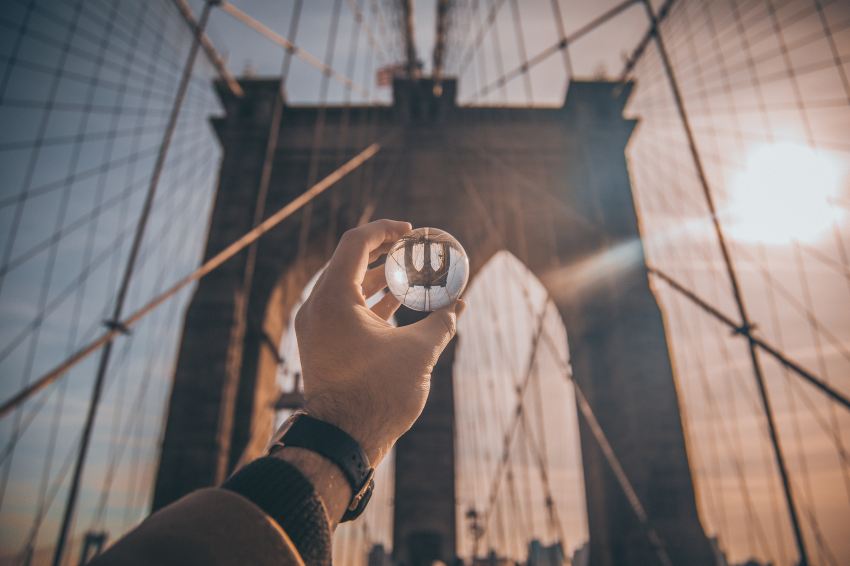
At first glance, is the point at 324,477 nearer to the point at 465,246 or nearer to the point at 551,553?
the point at 465,246

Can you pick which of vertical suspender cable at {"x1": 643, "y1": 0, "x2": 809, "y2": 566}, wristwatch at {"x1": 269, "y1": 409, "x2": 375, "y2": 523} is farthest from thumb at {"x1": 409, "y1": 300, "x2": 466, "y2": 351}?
vertical suspender cable at {"x1": 643, "y1": 0, "x2": 809, "y2": 566}

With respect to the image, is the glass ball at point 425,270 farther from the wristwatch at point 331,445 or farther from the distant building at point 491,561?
the distant building at point 491,561

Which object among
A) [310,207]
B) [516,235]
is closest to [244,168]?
[310,207]

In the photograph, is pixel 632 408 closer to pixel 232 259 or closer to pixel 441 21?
pixel 232 259

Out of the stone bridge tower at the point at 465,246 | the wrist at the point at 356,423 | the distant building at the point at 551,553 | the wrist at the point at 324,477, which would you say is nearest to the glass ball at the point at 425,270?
A: the wrist at the point at 356,423

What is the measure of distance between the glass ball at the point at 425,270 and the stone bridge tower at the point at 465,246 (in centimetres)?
628

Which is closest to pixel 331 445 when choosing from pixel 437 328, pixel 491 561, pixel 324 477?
pixel 324 477

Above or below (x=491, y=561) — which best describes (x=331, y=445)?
above

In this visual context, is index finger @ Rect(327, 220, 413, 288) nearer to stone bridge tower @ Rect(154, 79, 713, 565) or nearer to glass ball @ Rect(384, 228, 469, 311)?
glass ball @ Rect(384, 228, 469, 311)

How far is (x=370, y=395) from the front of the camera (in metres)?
0.91

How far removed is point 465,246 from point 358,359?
8224 millimetres

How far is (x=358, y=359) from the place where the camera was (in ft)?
3.10

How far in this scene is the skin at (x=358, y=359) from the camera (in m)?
0.89

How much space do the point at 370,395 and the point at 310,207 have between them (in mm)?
8684
